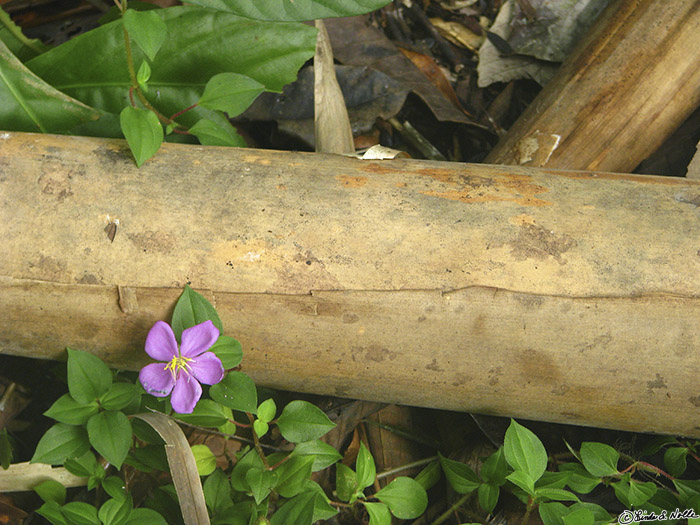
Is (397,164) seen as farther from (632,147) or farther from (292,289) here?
(632,147)

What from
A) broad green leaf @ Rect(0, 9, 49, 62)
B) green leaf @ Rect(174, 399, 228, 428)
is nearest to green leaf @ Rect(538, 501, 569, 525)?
green leaf @ Rect(174, 399, 228, 428)

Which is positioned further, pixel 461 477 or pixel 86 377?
pixel 461 477

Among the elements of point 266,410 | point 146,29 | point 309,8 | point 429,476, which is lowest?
point 429,476

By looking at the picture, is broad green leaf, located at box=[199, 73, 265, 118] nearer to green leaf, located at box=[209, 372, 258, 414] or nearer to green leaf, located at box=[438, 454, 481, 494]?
green leaf, located at box=[209, 372, 258, 414]

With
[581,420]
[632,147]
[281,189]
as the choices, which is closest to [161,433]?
[281,189]

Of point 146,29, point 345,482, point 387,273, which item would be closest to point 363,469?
point 345,482

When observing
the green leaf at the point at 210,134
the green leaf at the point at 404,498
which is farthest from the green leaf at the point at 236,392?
the green leaf at the point at 210,134

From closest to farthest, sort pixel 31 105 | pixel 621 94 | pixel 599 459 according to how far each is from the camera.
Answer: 1. pixel 599 459
2. pixel 31 105
3. pixel 621 94

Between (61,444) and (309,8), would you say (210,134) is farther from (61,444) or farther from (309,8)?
(61,444)
